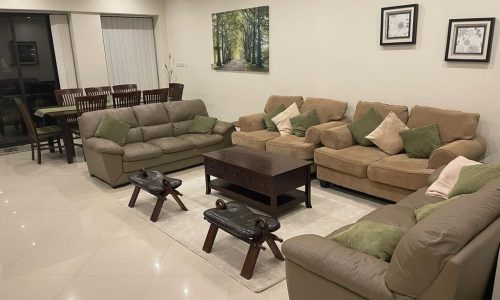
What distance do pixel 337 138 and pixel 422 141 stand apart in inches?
34.3

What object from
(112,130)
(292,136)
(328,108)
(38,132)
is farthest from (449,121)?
(38,132)

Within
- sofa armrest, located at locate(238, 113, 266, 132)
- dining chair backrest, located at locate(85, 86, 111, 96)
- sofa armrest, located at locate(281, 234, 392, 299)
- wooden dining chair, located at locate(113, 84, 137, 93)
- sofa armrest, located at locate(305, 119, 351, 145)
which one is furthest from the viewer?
wooden dining chair, located at locate(113, 84, 137, 93)

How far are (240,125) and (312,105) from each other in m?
1.09

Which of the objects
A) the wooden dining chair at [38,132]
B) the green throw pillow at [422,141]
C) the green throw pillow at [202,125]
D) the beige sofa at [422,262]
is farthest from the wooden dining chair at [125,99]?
the beige sofa at [422,262]

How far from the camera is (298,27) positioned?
17.4 ft

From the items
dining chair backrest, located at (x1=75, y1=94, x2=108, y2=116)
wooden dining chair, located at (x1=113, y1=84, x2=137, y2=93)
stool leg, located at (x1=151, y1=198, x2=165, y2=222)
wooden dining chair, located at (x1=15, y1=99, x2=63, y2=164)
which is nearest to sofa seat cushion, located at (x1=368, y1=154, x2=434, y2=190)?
stool leg, located at (x1=151, y1=198, x2=165, y2=222)

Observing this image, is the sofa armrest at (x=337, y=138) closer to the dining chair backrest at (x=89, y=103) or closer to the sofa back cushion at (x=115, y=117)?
the sofa back cushion at (x=115, y=117)

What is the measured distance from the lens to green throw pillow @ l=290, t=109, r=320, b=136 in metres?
4.81

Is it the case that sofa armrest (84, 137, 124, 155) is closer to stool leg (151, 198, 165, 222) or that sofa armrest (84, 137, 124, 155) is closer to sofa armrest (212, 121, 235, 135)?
stool leg (151, 198, 165, 222)

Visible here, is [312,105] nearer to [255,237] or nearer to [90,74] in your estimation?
[255,237]

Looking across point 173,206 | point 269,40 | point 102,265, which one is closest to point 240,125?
point 269,40

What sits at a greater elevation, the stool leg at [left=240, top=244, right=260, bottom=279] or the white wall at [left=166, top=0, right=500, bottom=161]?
the white wall at [left=166, top=0, right=500, bottom=161]

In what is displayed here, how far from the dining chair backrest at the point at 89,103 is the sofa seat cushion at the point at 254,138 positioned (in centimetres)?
209

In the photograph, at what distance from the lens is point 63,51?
692 cm
